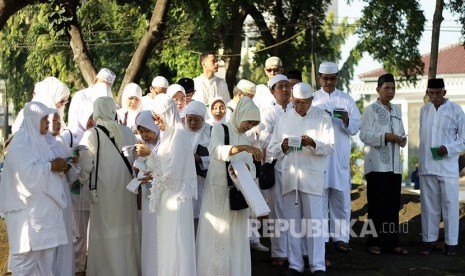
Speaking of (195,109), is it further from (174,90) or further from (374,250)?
(374,250)

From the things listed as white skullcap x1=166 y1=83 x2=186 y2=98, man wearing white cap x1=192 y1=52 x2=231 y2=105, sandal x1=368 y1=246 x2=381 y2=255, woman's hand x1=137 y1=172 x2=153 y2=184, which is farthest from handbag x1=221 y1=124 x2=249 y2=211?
man wearing white cap x1=192 y1=52 x2=231 y2=105

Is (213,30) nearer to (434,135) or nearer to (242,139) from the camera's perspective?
(434,135)

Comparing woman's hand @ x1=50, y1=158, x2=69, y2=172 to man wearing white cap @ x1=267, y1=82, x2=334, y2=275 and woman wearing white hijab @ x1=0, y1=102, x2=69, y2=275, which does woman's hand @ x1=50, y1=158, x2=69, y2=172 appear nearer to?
woman wearing white hijab @ x1=0, y1=102, x2=69, y2=275

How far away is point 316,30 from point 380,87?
13714mm

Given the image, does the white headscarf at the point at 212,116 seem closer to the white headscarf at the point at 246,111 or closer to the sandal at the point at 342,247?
the white headscarf at the point at 246,111

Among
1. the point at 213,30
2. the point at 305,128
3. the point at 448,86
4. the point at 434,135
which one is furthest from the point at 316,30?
the point at 448,86

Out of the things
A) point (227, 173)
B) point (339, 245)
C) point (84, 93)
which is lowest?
point (339, 245)

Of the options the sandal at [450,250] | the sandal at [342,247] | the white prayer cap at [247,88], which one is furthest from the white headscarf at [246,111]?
the sandal at [450,250]

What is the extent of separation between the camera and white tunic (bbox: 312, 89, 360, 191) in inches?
479

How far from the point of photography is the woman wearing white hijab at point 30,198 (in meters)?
9.63

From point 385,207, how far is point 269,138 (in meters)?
1.79

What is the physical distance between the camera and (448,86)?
49.8 meters

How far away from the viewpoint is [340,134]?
12328 millimetres

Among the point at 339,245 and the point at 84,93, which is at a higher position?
the point at 84,93
